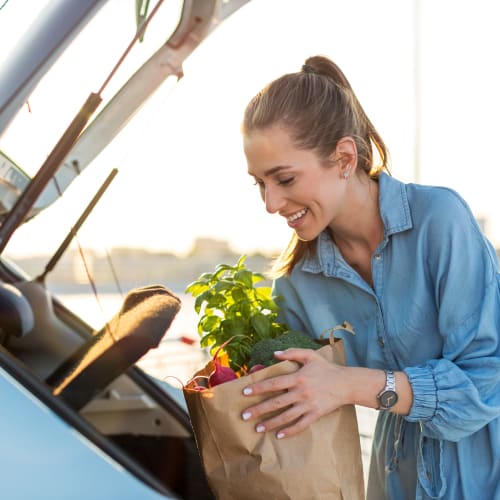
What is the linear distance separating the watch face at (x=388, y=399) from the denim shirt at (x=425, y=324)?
0.05 meters

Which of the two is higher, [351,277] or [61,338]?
[351,277]

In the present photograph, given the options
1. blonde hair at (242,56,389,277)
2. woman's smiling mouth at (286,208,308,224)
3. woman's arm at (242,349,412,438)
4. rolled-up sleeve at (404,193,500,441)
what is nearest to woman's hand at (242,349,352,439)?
woman's arm at (242,349,412,438)

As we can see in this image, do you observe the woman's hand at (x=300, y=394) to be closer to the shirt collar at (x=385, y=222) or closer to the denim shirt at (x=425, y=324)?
the denim shirt at (x=425, y=324)

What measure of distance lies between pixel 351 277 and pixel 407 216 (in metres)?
0.20

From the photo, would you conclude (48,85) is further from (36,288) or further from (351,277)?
(36,288)

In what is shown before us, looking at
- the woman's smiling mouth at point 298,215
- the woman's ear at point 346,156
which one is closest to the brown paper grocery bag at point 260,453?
the woman's smiling mouth at point 298,215

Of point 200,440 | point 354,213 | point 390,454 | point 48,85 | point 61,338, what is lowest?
point 61,338

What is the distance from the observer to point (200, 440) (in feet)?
4.97

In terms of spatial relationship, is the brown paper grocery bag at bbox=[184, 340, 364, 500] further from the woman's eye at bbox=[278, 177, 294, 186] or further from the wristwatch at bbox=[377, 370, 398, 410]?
the woman's eye at bbox=[278, 177, 294, 186]

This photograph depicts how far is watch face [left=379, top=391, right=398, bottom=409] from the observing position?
61.5 inches

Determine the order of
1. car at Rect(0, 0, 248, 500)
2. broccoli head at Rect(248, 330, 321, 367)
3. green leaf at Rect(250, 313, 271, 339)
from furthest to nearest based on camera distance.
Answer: green leaf at Rect(250, 313, 271, 339)
broccoli head at Rect(248, 330, 321, 367)
car at Rect(0, 0, 248, 500)

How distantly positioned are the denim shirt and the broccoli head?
216 mm

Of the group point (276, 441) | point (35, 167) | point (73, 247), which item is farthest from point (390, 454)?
point (35, 167)

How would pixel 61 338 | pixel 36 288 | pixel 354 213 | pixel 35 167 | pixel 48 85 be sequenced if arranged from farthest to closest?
1. pixel 61 338
2. pixel 36 288
3. pixel 354 213
4. pixel 35 167
5. pixel 48 85
